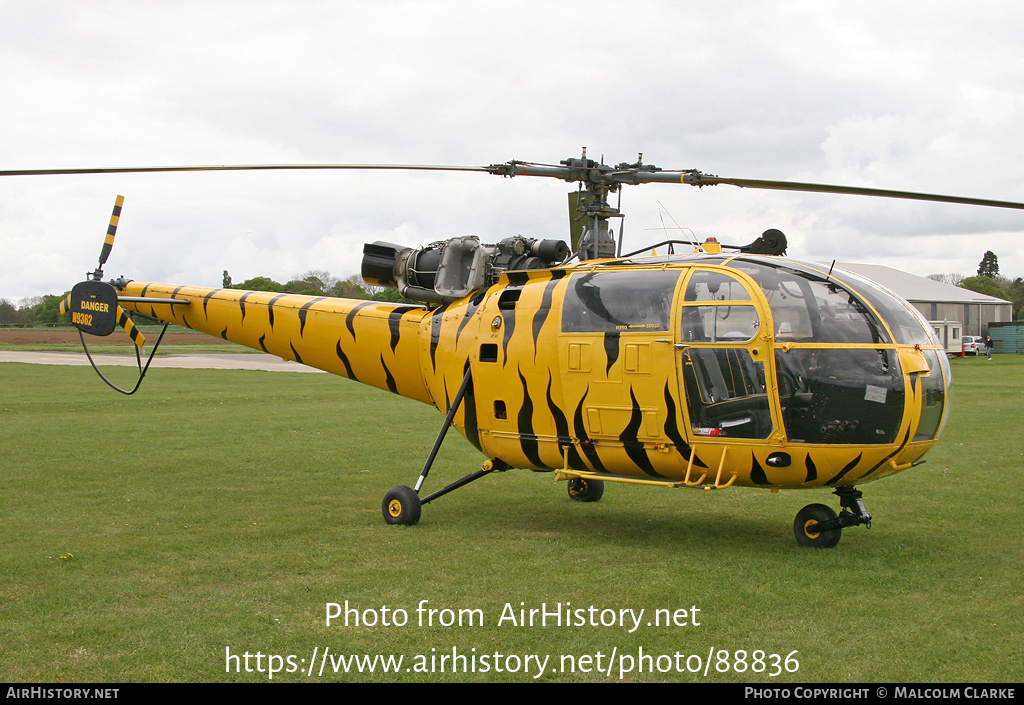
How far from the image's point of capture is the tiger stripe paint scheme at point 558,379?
8.14 metres

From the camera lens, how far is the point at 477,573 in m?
8.03

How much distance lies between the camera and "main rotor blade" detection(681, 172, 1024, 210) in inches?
347

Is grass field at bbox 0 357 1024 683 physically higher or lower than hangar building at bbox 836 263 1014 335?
lower

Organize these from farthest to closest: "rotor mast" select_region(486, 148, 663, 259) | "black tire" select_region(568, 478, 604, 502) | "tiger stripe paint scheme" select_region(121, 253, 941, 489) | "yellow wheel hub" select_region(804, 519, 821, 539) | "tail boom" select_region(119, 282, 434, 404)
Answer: "black tire" select_region(568, 478, 604, 502)
"tail boom" select_region(119, 282, 434, 404)
"rotor mast" select_region(486, 148, 663, 259)
"yellow wheel hub" select_region(804, 519, 821, 539)
"tiger stripe paint scheme" select_region(121, 253, 941, 489)

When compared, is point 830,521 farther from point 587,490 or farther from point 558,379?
point 587,490

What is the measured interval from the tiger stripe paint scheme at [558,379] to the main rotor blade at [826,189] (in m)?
1.24

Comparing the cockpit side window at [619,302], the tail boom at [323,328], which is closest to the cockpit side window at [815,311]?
the cockpit side window at [619,302]

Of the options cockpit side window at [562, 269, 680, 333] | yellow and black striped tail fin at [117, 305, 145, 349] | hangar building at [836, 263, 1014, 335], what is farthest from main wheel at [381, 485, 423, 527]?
hangar building at [836, 263, 1014, 335]

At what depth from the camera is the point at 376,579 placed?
7.84 m

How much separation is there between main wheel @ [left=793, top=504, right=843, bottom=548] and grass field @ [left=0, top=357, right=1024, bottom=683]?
20 centimetres

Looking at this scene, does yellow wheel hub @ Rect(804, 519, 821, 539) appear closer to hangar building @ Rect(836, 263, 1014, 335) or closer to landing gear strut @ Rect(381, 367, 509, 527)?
landing gear strut @ Rect(381, 367, 509, 527)

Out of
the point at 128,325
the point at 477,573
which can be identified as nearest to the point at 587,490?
the point at 477,573

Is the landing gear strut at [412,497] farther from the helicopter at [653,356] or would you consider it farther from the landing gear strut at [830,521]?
the landing gear strut at [830,521]
